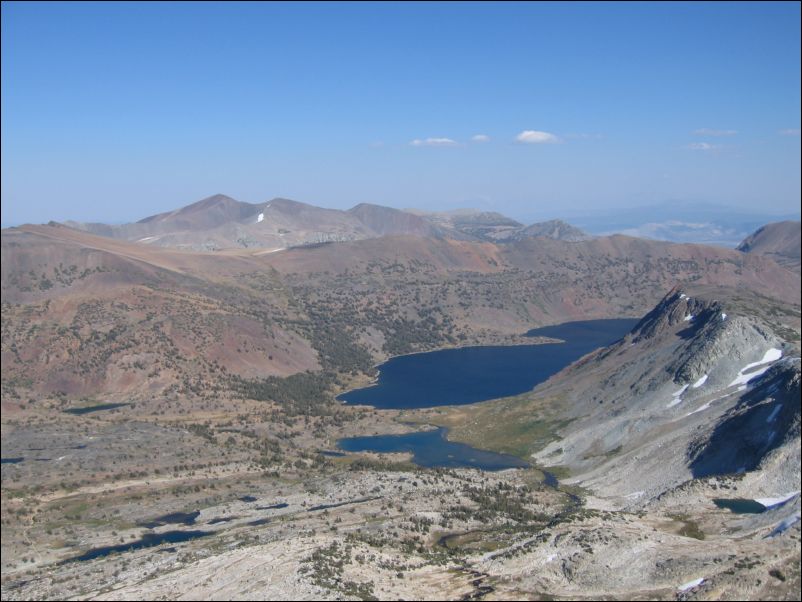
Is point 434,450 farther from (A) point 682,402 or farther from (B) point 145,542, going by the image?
(B) point 145,542

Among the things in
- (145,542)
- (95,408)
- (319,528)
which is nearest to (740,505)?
(319,528)

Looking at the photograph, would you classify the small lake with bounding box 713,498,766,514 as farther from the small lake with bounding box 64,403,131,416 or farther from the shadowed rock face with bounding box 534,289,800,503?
the small lake with bounding box 64,403,131,416

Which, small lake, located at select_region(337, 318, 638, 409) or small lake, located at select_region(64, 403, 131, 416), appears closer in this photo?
small lake, located at select_region(64, 403, 131, 416)

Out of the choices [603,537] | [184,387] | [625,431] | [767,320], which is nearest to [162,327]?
[184,387]

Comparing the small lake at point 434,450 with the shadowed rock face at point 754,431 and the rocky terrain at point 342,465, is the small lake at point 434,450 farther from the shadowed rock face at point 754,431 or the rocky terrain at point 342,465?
the shadowed rock face at point 754,431

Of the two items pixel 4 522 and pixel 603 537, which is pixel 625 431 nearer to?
pixel 603 537

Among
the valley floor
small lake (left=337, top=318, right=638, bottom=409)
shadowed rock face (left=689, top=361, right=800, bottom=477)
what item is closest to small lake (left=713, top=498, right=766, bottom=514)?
the valley floor

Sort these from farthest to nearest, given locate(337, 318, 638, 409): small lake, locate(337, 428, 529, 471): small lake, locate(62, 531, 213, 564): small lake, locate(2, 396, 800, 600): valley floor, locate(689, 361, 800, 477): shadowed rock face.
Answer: locate(337, 318, 638, 409): small lake
locate(337, 428, 529, 471): small lake
locate(62, 531, 213, 564): small lake
locate(689, 361, 800, 477): shadowed rock face
locate(2, 396, 800, 600): valley floor
